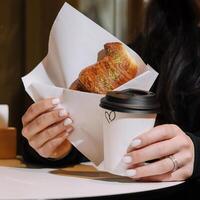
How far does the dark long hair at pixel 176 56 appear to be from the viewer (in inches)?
53.9

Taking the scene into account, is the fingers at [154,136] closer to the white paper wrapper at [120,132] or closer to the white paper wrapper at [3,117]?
the white paper wrapper at [120,132]

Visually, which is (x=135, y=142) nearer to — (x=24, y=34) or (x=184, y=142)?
(x=184, y=142)

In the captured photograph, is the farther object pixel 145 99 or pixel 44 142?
pixel 44 142

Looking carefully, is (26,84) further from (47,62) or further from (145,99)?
(145,99)

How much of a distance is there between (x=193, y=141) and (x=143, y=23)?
71cm

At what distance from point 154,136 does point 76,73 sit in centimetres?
24

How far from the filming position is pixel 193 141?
984 mm

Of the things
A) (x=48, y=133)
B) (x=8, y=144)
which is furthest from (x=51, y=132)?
(x=8, y=144)

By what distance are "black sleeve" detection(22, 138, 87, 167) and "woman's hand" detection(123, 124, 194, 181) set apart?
0.88 ft

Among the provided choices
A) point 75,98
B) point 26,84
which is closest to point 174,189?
point 75,98

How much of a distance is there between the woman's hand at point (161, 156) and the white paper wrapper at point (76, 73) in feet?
0.37

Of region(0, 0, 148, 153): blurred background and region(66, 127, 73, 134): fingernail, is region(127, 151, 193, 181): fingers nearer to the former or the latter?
region(66, 127, 73, 134): fingernail

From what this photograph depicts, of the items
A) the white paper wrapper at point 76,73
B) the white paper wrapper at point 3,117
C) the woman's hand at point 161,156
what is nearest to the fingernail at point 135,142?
the woman's hand at point 161,156

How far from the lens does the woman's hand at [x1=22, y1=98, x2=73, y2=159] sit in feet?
3.28
